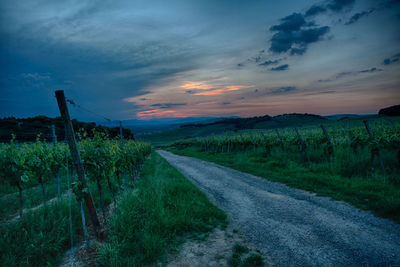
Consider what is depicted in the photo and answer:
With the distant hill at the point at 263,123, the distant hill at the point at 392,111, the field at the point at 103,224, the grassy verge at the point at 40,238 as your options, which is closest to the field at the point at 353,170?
the field at the point at 103,224

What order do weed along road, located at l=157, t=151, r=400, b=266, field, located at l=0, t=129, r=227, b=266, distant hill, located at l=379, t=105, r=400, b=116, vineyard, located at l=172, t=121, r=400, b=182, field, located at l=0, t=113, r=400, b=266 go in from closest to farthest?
weed along road, located at l=157, t=151, r=400, b=266 < field, located at l=0, t=129, r=227, b=266 < field, located at l=0, t=113, r=400, b=266 < vineyard, located at l=172, t=121, r=400, b=182 < distant hill, located at l=379, t=105, r=400, b=116

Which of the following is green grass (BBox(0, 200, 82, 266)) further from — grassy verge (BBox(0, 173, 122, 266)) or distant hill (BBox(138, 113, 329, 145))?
distant hill (BBox(138, 113, 329, 145))

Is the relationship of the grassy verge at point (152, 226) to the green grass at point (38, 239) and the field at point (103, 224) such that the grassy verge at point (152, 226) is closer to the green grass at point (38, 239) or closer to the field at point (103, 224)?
the field at point (103, 224)

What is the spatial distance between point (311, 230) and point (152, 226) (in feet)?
12.9

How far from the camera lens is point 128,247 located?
429cm

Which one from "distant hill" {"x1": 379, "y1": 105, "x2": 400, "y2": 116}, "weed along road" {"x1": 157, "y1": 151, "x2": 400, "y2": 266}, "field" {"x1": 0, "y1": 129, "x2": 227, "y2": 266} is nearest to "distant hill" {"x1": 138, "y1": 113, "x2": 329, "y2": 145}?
"distant hill" {"x1": 379, "y1": 105, "x2": 400, "y2": 116}

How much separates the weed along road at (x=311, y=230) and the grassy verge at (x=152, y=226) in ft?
2.99

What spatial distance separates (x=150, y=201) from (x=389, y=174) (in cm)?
970

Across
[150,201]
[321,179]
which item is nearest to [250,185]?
[321,179]

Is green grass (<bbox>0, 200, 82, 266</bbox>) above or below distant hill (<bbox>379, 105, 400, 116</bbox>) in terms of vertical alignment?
below

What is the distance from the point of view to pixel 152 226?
4.95 meters

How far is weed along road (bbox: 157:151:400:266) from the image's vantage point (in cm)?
373

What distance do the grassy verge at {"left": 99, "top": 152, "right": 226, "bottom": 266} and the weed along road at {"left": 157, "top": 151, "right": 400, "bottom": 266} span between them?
0.91m

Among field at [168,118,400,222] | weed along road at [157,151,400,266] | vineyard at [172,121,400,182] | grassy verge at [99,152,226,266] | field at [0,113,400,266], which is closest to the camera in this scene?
weed along road at [157,151,400,266]
